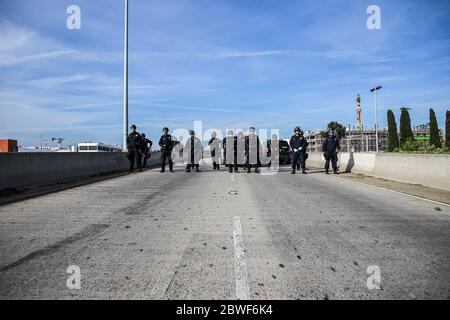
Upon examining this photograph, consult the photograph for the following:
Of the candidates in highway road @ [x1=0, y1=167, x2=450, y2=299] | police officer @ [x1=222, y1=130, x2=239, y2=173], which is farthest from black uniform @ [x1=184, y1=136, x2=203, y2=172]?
highway road @ [x1=0, y1=167, x2=450, y2=299]

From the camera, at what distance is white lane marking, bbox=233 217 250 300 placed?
3029mm

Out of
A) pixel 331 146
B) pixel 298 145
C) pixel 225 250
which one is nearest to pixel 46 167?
pixel 225 250

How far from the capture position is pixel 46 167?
11.8m

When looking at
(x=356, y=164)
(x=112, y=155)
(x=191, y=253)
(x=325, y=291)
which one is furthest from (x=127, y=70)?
(x=325, y=291)

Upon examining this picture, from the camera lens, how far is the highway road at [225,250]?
312cm

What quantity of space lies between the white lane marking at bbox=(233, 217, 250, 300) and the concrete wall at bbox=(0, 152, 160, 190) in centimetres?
754

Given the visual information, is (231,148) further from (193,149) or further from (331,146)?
(331,146)

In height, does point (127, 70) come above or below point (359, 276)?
above

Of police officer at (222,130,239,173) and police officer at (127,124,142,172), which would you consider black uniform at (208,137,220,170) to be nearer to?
police officer at (222,130,239,173)

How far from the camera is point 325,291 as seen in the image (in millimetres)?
3068

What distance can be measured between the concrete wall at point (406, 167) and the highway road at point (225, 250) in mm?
3611
